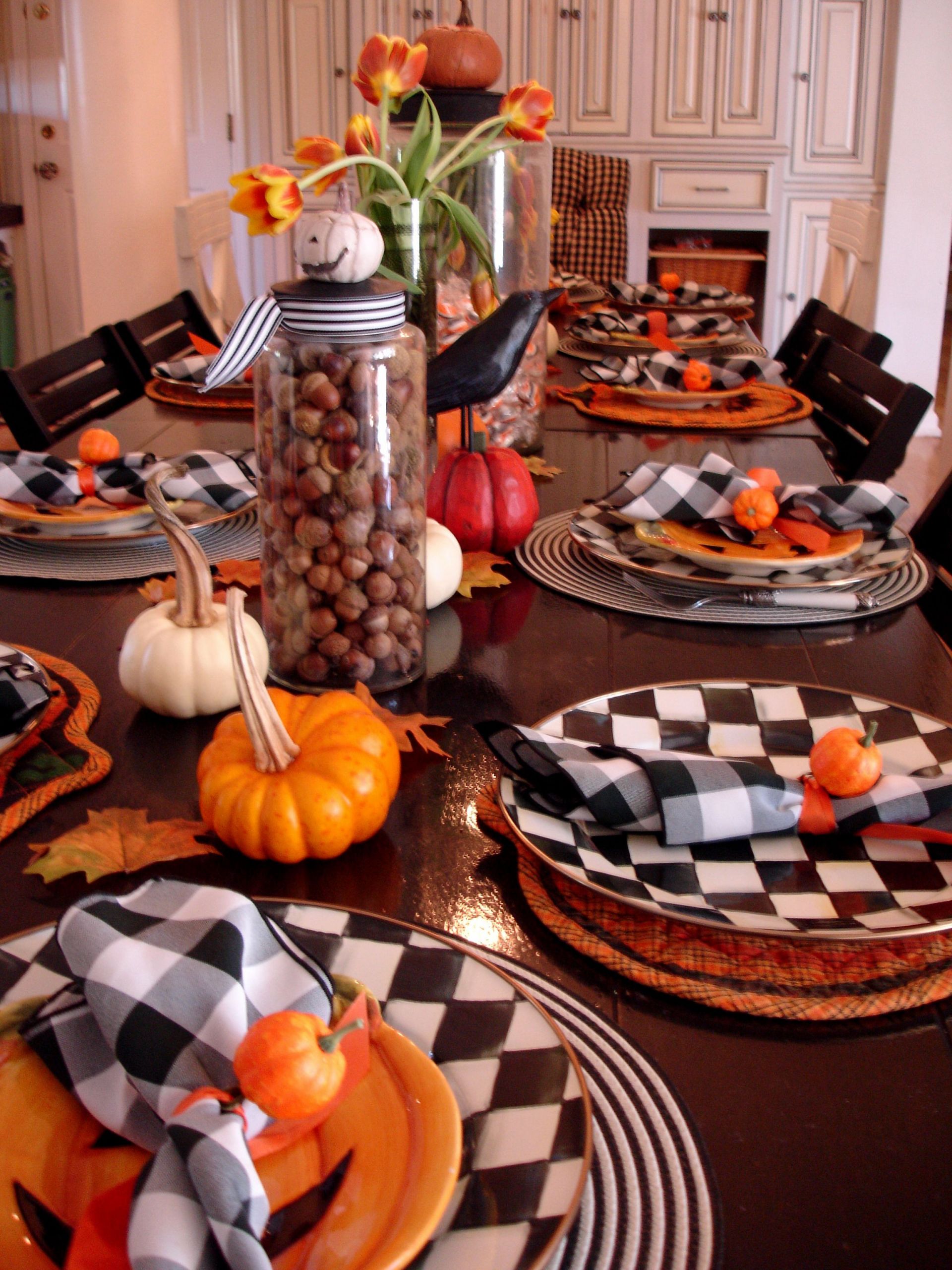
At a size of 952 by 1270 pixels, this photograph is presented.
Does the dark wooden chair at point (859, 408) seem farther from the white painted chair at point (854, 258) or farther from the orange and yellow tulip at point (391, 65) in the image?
the orange and yellow tulip at point (391, 65)

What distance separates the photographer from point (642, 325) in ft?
7.52

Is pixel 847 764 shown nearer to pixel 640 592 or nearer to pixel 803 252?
pixel 640 592

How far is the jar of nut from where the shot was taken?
0.80 metres

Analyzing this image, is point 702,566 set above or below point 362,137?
below

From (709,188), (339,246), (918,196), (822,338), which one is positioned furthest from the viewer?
(709,188)

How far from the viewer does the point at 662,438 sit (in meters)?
1.67

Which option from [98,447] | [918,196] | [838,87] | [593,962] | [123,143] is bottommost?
[593,962]

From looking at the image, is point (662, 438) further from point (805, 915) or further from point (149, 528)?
point (805, 915)

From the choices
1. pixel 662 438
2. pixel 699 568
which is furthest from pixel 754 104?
pixel 699 568

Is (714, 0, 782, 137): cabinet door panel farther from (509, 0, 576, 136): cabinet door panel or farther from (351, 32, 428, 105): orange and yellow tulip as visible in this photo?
(351, 32, 428, 105): orange and yellow tulip

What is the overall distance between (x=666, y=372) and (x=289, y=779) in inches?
52.2

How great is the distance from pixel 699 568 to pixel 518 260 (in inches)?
21.2

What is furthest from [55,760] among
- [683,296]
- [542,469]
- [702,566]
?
[683,296]

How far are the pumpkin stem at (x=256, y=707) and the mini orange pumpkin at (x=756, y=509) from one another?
0.58 m
